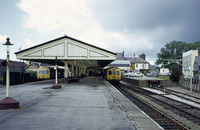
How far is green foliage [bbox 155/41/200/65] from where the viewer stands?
76294 millimetres

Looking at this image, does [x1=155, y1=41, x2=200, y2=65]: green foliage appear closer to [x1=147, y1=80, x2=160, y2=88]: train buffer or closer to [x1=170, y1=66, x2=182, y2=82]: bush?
[x1=170, y1=66, x2=182, y2=82]: bush

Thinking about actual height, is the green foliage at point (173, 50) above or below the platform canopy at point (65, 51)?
above

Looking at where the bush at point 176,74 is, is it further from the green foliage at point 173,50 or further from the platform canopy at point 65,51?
the green foliage at point 173,50

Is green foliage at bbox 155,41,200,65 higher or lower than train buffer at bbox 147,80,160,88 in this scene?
higher

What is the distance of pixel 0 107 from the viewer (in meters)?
9.02

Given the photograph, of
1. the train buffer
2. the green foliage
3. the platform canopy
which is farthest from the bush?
the green foliage

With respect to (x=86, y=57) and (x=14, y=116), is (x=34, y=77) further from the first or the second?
(x=14, y=116)

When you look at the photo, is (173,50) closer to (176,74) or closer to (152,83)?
(176,74)

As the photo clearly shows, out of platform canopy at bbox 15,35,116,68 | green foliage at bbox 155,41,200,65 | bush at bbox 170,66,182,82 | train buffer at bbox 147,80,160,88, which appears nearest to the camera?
platform canopy at bbox 15,35,116,68

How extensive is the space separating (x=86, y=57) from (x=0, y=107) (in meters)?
17.0

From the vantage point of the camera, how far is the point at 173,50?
80188 millimetres

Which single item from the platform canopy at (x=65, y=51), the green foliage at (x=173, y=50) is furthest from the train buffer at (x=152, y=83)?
the green foliage at (x=173, y=50)

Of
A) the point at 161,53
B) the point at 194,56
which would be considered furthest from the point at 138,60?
the point at 194,56

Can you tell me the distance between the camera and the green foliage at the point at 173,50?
76294 millimetres
